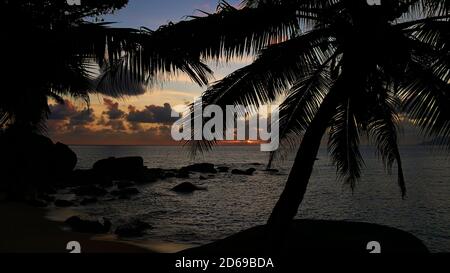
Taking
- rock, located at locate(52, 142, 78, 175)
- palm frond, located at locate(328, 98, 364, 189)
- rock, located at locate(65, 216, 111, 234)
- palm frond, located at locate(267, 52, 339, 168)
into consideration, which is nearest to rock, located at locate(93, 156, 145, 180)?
rock, located at locate(52, 142, 78, 175)

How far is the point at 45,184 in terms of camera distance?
141 feet

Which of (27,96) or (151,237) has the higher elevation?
(27,96)

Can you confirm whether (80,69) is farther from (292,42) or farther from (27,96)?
(292,42)

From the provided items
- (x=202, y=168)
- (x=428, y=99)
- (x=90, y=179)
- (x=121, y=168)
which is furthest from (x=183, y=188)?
(x=428, y=99)

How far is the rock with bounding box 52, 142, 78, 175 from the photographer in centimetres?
4381

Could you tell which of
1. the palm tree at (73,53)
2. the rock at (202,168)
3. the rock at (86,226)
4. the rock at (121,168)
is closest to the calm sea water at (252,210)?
the rock at (86,226)

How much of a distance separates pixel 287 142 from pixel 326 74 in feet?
7.42

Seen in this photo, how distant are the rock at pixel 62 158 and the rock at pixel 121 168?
9430mm

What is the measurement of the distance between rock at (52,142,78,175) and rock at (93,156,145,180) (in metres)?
9.43
